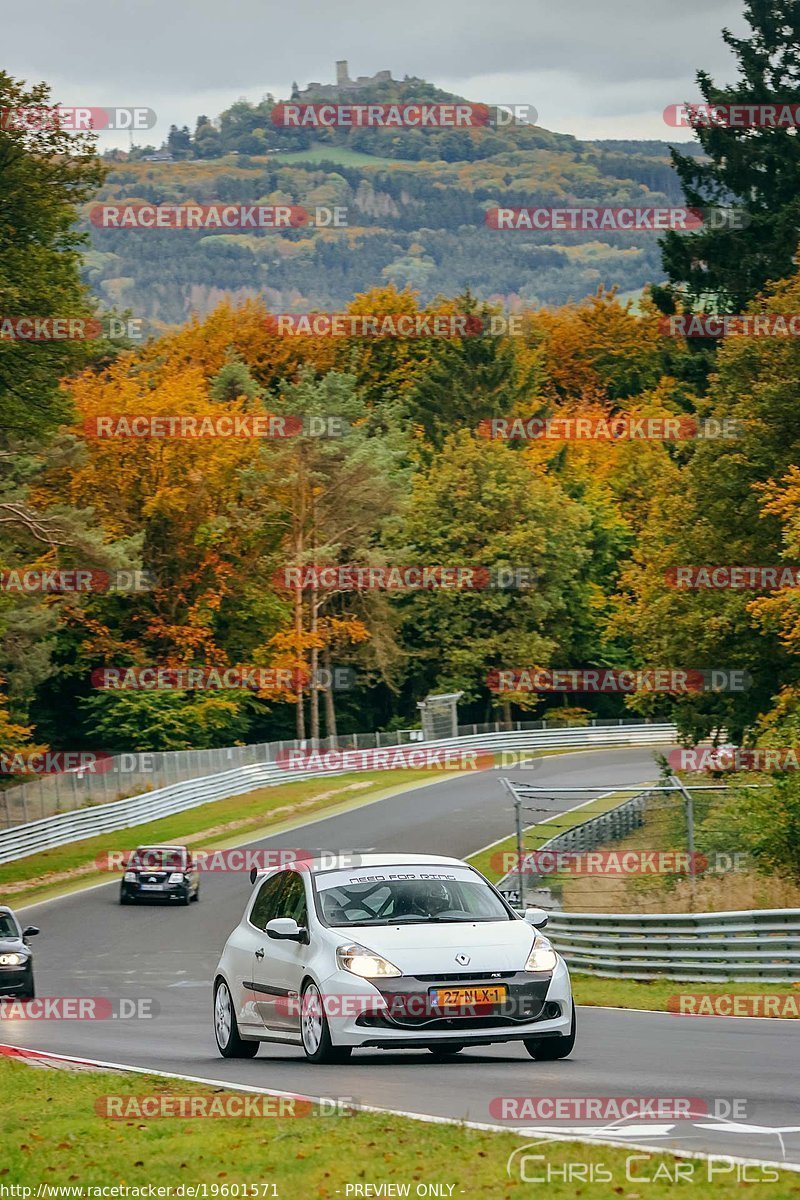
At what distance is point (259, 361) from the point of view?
104188 millimetres

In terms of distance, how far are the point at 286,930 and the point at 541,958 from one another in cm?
183

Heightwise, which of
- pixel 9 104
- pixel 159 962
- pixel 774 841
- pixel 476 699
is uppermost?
A: pixel 9 104

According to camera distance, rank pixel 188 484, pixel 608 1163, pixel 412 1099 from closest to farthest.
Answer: pixel 608 1163 → pixel 412 1099 → pixel 188 484

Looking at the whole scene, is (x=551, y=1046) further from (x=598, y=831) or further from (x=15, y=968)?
(x=598, y=831)

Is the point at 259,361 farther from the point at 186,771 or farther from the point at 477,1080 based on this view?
the point at 477,1080

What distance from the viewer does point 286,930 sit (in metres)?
13.1

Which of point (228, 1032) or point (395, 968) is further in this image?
point (228, 1032)

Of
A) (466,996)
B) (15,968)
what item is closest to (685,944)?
(15,968)

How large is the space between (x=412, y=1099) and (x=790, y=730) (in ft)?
53.0

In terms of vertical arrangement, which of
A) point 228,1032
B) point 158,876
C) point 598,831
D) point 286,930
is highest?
point 286,930

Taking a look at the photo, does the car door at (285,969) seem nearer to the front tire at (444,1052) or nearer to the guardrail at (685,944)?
the front tire at (444,1052)

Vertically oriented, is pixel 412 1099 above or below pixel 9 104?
below

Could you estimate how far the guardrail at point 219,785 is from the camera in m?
51.2

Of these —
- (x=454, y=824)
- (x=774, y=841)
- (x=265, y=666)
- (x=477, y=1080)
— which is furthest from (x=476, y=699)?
(x=477, y=1080)
